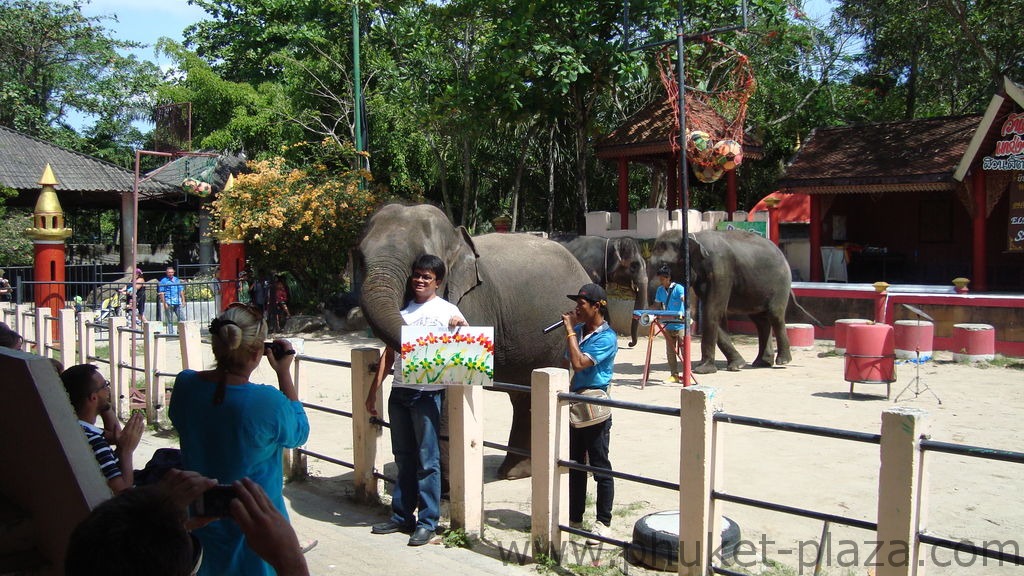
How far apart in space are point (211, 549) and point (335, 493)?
349 cm

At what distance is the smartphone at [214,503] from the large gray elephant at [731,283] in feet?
37.4

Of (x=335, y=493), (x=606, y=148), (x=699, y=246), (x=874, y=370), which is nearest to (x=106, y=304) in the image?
(x=606, y=148)

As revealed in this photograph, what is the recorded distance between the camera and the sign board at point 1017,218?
17859 mm

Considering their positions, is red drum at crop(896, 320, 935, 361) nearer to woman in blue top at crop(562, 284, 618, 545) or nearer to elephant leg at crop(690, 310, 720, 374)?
elephant leg at crop(690, 310, 720, 374)

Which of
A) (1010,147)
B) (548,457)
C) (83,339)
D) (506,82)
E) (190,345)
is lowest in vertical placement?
(548,457)

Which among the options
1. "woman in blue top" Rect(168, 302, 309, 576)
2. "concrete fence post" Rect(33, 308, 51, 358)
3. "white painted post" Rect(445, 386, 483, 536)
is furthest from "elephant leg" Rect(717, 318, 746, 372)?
"woman in blue top" Rect(168, 302, 309, 576)

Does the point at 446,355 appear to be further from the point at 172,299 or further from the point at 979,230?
the point at 979,230

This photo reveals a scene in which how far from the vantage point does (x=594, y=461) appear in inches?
206

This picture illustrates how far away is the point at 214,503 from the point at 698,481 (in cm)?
289

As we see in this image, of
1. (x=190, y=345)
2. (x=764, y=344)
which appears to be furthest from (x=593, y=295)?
(x=764, y=344)

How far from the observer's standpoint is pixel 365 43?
23906 mm

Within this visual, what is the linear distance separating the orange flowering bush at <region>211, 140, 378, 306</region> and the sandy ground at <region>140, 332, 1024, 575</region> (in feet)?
24.9

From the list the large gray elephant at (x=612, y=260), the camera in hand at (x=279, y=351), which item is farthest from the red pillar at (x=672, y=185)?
the camera in hand at (x=279, y=351)

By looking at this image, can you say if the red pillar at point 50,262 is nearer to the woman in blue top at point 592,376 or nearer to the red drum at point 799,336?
the red drum at point 799,336
